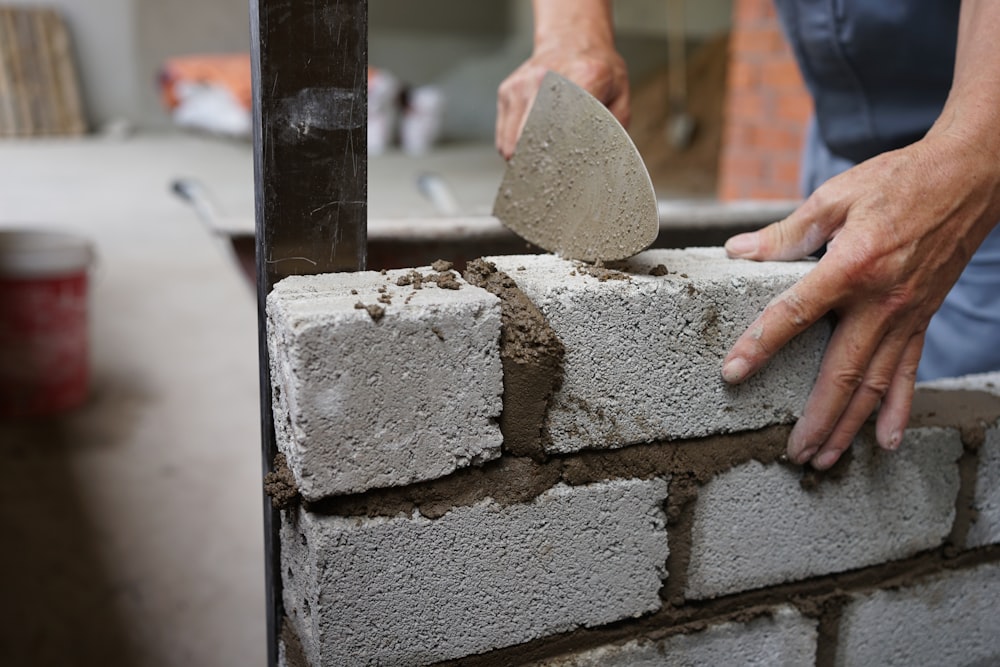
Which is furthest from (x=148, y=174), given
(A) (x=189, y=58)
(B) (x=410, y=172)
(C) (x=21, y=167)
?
(A) (x=189, y=58)

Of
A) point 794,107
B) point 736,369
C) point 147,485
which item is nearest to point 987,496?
point 736,369

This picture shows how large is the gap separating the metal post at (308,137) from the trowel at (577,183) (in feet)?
1.01

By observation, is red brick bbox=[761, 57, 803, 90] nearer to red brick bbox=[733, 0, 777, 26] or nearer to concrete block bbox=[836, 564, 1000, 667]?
red brick bbox=[733, 0, 777, 26]

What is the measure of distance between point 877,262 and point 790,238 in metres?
0.15

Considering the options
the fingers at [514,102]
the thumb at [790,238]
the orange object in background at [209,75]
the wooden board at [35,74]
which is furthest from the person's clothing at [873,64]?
the wooden board at [35,74]

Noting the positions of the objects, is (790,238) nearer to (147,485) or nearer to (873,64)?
(873,64)

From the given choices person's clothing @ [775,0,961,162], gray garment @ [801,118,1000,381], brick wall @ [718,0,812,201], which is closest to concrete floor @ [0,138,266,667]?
gray garment @ [801,118,1000,381]

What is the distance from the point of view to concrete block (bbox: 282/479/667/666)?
46.7 inches

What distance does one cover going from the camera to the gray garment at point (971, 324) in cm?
198

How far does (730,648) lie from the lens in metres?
1.50

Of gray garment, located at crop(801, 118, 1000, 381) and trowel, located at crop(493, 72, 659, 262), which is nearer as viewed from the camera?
trowel, located at crop(493, 72, 659, 262)

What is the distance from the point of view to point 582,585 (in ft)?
4.45

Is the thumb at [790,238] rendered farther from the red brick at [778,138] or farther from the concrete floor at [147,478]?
the red brick at [778,138]

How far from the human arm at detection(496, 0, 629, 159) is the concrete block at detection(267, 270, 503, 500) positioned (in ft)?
2.08
